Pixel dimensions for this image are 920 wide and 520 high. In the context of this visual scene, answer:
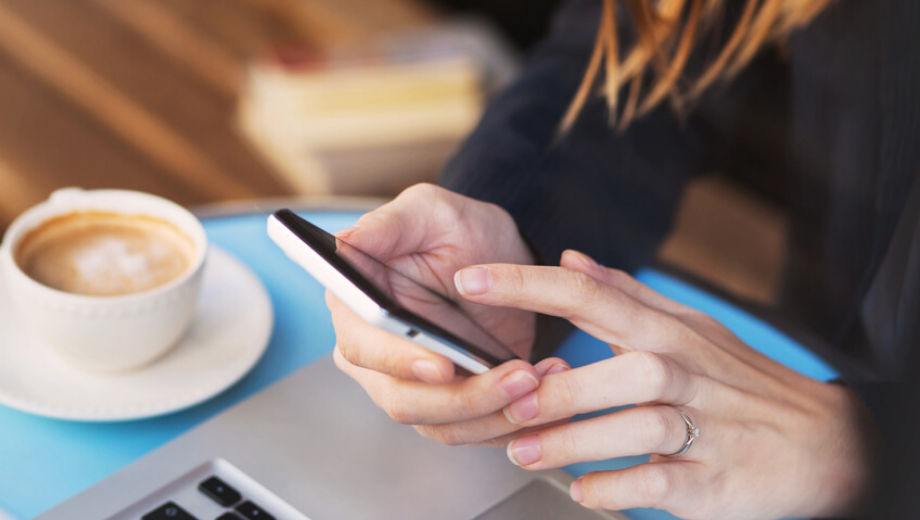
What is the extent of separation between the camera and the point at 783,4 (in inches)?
27.7

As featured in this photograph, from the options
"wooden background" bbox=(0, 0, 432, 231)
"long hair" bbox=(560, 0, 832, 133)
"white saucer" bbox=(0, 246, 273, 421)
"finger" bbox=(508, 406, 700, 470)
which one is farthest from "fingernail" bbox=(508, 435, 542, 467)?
"wooden background" bbox=(0, 0, 432, 231)

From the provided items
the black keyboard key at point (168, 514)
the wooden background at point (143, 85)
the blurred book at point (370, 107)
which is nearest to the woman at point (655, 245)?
the black keyboard key at point (168, 514)

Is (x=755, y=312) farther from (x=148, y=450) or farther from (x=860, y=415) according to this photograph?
(x=148, y=450)

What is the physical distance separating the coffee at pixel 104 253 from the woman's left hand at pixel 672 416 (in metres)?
0.24

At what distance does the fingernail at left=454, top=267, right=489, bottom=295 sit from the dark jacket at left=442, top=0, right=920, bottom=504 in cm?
17

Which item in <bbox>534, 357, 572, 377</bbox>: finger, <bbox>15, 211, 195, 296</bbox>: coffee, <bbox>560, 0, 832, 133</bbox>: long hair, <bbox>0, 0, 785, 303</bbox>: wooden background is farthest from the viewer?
<bbox>0, 0, 785, 303</bbox>: wooden background

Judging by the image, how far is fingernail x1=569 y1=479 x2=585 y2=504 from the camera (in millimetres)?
404

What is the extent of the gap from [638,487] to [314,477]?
0.58 ft

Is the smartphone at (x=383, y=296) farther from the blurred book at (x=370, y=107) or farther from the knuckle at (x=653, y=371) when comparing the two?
Answer: the blurred book at (x=370, y=107)

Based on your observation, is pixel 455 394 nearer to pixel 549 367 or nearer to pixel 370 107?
pixel 549 367

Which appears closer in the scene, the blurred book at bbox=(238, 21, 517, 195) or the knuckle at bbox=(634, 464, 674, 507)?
the knuckle at bbox=(634, 464, 674, 507)

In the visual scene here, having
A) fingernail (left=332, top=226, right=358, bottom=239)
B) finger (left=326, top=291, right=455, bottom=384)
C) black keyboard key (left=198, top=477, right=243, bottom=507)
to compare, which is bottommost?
black keyboard key (left=198, top=477, right=243, bottom=507)

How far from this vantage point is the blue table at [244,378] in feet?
1.51

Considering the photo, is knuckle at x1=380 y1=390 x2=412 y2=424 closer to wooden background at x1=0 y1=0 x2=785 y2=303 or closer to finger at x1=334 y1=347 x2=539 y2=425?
finger at x1=334 y1=347 x2=539 y2=425
